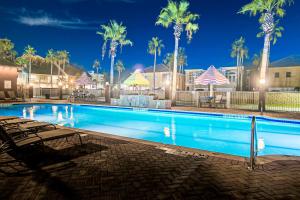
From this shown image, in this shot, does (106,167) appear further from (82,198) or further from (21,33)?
(21,33)

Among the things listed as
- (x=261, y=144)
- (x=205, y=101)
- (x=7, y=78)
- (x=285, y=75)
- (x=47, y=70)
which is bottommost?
(x=261, y=144)

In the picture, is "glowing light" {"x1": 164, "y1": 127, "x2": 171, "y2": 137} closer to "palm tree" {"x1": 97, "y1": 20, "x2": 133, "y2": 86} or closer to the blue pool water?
the blue pool water

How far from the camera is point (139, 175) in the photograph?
343 cm

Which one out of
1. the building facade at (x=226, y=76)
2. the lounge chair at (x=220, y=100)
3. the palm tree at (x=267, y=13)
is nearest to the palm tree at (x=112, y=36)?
the lounge chair at (x=220, y=100)

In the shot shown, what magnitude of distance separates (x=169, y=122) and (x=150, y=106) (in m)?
4.99

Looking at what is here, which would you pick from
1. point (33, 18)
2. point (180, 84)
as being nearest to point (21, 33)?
point (33, 18)

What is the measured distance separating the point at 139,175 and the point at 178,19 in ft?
62.0

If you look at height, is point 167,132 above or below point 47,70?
below

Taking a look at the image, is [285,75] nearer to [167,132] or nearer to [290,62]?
[290,62]

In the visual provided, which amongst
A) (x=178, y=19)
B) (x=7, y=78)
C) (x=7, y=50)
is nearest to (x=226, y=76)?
(x=178, y=19)

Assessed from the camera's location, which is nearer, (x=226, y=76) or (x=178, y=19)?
(x=178, y=19)

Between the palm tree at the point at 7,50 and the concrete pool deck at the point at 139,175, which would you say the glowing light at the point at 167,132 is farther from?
the palm tree at the point at 7,50

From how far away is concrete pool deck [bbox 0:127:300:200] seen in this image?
2812 mm

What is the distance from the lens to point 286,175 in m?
3.44
